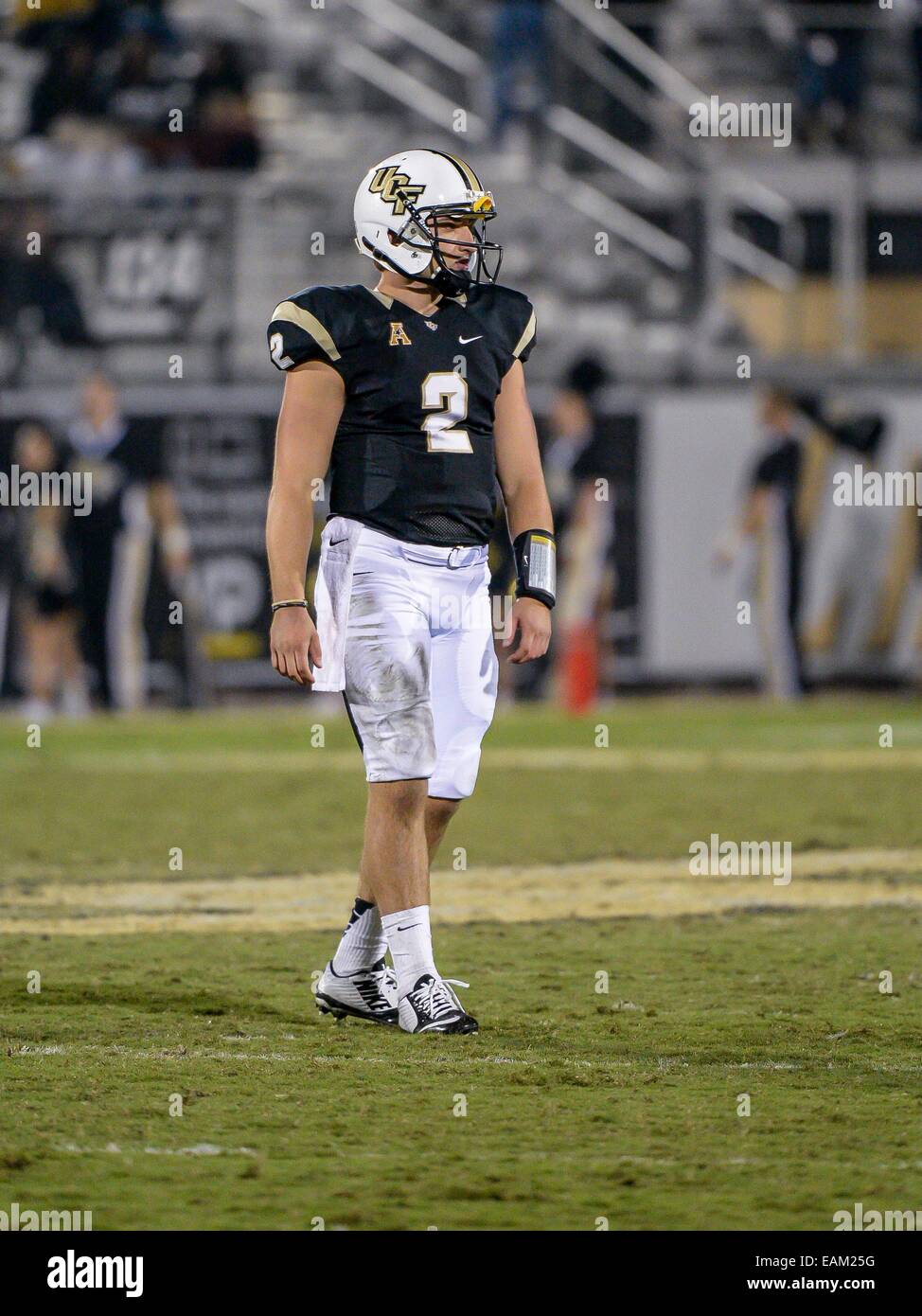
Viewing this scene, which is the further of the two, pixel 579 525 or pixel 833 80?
pixel 833 80

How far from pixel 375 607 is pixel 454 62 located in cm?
1437

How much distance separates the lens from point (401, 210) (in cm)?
562

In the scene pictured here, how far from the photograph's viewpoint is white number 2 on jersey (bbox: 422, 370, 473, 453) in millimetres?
5574

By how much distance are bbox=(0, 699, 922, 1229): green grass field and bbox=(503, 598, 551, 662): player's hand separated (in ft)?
2.98

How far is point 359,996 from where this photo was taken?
18.9 ft

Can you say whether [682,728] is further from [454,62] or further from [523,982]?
[523,982]

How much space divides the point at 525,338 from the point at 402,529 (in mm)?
627

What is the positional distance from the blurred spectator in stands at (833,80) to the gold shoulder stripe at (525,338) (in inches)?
541

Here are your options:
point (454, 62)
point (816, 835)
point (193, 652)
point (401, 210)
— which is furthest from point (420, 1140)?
point (454, 62)

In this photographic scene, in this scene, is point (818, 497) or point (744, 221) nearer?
point (818, 497)

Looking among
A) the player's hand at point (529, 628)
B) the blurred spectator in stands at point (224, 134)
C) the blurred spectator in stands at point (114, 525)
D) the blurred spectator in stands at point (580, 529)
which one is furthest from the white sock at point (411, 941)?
the blurred spectator in stands at point (224, 134)
